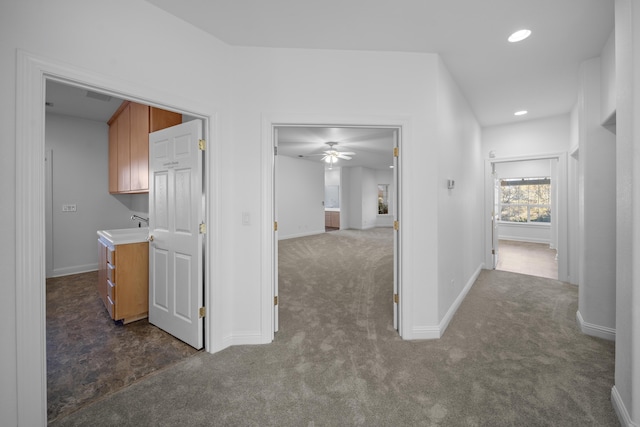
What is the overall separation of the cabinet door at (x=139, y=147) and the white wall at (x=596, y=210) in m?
4.67

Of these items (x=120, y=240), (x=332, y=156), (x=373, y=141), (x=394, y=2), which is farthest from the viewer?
(x=332, y=156)

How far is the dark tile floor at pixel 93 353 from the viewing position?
192 cm

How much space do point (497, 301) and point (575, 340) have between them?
965 millimetres

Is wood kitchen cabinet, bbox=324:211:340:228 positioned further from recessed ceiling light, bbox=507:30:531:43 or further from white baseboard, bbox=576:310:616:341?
recessed ceiling light, bbox=507:30:531:43

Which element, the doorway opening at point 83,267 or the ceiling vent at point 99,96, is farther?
the ceiling vent at point 99,96

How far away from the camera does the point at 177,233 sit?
252 cm

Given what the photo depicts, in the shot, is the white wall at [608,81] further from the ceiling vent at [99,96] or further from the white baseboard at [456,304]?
the ceiling vent at [99,96]

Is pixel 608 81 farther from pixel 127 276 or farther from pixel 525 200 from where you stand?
pixel 525 200

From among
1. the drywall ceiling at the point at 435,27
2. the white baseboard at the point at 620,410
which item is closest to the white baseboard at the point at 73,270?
the drywall ceiling at the point at 435,27

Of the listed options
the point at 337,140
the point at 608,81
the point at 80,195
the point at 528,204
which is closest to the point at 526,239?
the point at 528,204

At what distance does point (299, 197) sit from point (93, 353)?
7166mm

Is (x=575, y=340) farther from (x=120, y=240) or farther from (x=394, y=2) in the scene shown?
(x=120, y=240)

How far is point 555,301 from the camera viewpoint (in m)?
3.53

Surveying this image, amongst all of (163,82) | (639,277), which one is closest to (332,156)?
(163,82)
